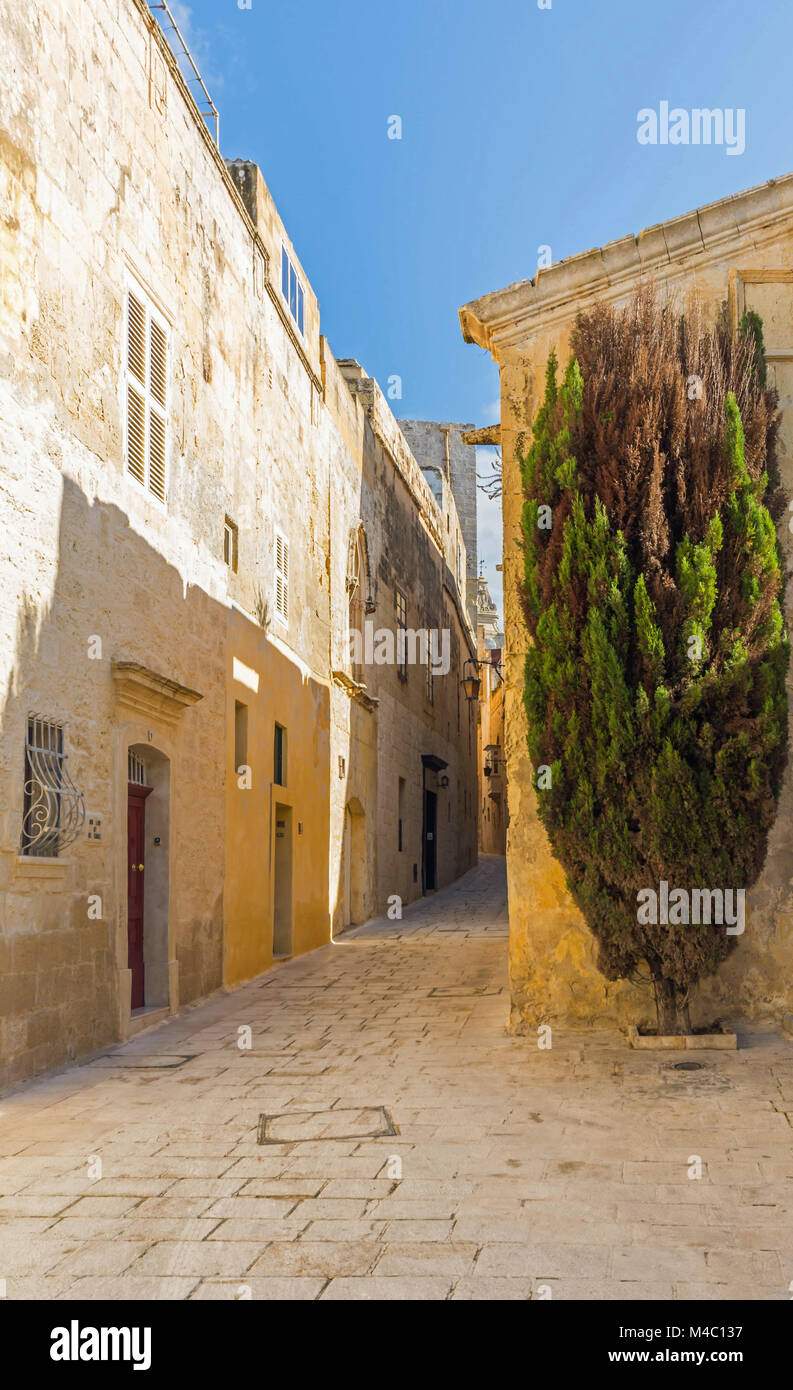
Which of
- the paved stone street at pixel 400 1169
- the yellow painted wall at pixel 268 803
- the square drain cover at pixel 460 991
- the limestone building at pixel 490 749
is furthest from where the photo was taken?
the limestone building at pixel 490 749

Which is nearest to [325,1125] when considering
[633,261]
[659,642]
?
[659,642]

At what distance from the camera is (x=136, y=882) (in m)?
10.1

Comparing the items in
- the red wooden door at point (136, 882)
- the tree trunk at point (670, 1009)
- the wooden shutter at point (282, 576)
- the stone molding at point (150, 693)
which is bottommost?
the tree trunk at point (670, 1009)

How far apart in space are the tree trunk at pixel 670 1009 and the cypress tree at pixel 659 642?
1 centimetres

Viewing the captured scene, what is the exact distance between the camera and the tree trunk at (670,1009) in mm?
8102

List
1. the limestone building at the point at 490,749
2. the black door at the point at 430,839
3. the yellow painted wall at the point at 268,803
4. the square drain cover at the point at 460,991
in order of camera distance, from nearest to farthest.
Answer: the square drain cover at the point at 460,991 → the yellow painted wall at the point at 268,803 → the black door at the point at 430,839 → the limestone building at the point at 490,749

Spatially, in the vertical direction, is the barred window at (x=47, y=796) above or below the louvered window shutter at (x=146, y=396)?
below

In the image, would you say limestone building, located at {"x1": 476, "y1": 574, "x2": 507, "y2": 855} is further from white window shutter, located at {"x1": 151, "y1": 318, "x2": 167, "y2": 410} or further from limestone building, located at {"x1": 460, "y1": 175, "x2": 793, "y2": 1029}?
limestone building, located at {"x1": 460, "y1": 175, "x2": 793, "y2": 1029}

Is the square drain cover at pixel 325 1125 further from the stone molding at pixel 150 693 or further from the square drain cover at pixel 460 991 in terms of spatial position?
the square drain cover at pixel 460 991

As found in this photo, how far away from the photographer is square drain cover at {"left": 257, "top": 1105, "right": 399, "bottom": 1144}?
6.23 metres

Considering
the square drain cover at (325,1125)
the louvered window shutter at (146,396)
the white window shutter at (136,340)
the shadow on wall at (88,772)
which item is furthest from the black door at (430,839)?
the square drain cover at (325,1125)

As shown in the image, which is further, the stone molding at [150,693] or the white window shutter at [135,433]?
the white window shutter at [135,433]

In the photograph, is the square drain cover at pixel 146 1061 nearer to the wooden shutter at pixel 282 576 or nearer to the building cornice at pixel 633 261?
the building cornice at pixel 633 261
